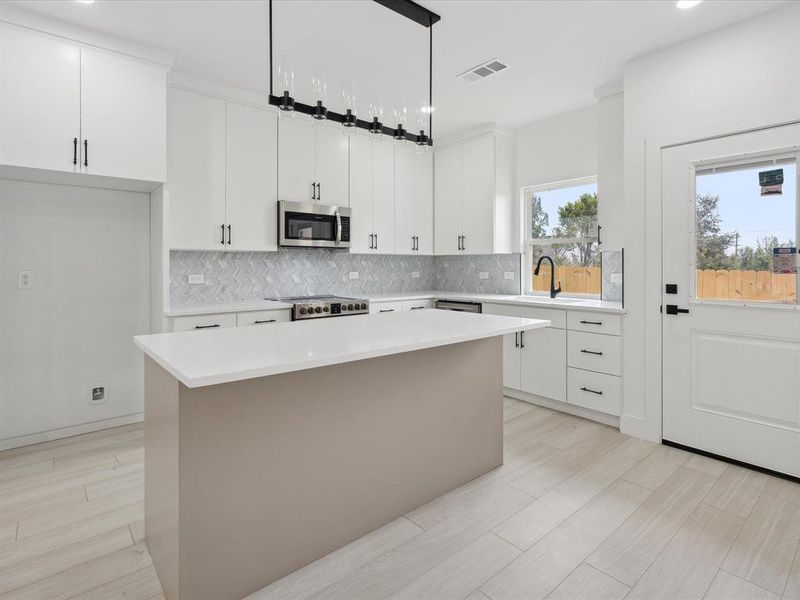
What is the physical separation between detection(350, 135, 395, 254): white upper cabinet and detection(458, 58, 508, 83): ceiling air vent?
135cm

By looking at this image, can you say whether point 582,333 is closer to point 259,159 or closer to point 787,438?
point 787,438

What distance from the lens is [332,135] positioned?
431cm

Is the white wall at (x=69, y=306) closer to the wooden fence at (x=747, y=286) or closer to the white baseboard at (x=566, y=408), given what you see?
the white baseboard at (x=566, y=408)

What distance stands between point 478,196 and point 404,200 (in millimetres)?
827

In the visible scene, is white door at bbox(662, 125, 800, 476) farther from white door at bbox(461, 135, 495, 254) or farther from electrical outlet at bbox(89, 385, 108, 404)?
electrical outlet at bbox(89, 385, 108, 404)

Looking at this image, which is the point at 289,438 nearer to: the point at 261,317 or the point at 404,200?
the point at 261,317

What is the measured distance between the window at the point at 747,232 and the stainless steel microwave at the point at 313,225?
2.89m

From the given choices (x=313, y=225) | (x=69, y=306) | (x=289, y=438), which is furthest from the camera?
(x=313, y=225)

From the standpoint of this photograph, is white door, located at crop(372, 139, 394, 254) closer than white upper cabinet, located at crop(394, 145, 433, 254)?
Yes

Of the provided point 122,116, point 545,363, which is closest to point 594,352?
point 545,363

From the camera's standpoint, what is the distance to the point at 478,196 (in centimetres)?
475

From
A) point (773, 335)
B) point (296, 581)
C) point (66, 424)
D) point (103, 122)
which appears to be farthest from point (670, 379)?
point (66, 424)

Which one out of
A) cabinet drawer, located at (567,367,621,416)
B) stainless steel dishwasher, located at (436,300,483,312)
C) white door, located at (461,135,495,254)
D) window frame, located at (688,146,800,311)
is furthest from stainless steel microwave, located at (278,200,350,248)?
window frame, located at (688,146,800,311)

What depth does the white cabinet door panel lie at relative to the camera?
3744 millimetres
